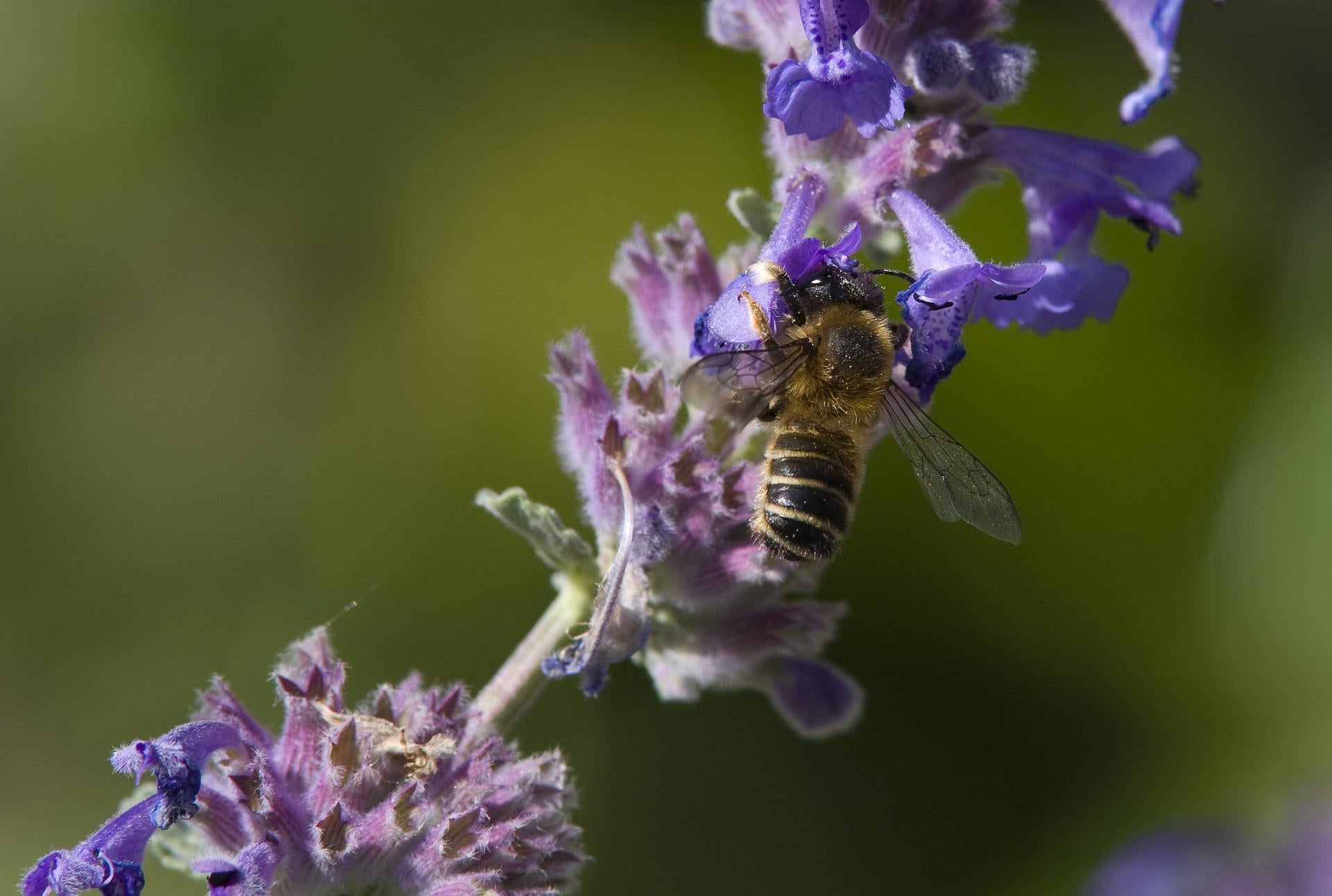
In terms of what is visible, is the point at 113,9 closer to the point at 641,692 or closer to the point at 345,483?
the point at 345,483

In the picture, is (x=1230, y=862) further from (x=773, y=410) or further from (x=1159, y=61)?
(x=1159, y=61)

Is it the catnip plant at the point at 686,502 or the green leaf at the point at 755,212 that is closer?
the catnip plant at the point at 686,502

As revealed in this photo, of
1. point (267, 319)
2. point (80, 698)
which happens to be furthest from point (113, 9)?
point (80, 698)

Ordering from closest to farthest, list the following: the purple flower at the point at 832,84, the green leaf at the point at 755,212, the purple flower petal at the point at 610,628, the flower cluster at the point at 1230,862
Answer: the purple flower at the point at 832,84
the purple flower petal at the point at 610,628
the green leaf at the point at 755,212
the flower cluster at the point at 1230,862

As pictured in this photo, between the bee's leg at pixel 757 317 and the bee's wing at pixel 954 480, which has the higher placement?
the bee's leg at pixel 757 317

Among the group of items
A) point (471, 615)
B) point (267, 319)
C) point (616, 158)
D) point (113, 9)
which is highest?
point (113, 9)

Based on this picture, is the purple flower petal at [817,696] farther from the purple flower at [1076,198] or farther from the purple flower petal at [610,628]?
the purple flower at [1076,198]

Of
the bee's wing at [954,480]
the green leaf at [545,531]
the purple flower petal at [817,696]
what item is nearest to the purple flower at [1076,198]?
the bee's wing at [954,480]
